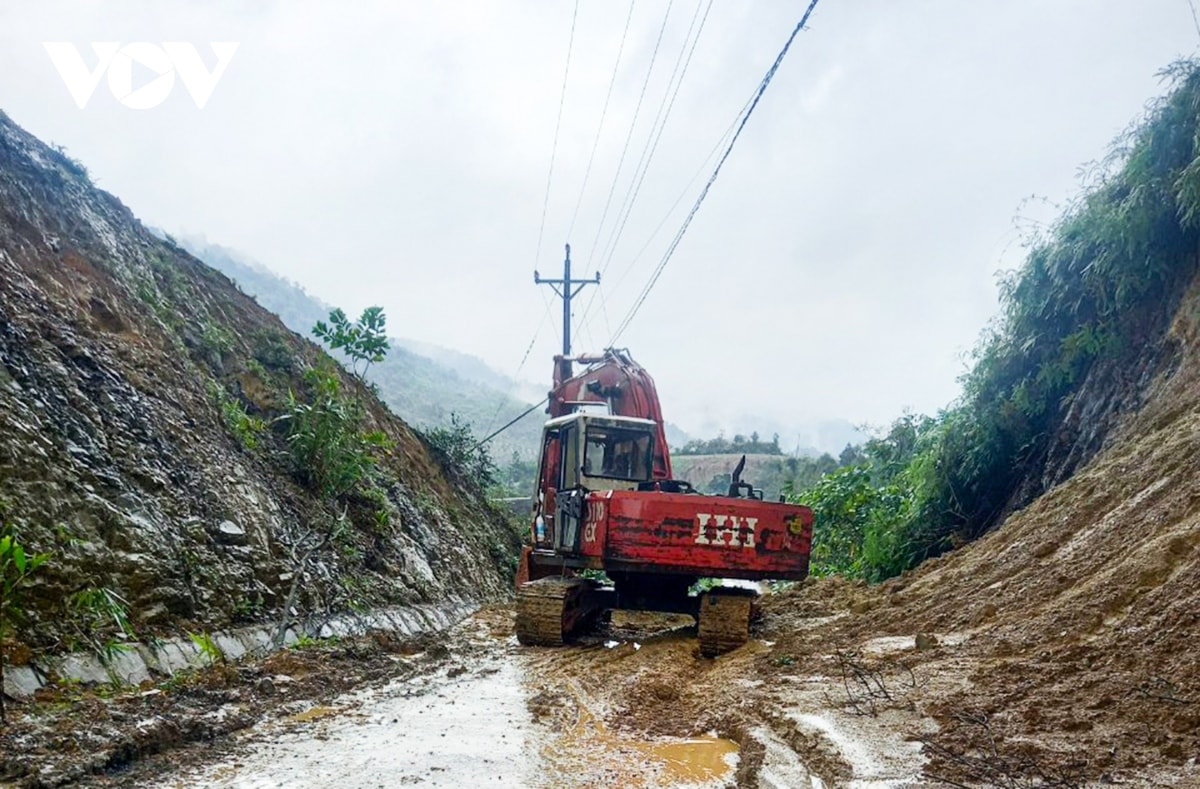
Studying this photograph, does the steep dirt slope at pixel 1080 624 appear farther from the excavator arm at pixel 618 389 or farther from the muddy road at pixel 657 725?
the excavator arm at pixel 618 389

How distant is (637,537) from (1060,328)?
5.99m

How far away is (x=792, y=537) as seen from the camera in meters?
9.50

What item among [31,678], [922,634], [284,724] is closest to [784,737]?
[922,634]

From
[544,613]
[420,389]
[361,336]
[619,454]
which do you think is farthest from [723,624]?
[420,389]

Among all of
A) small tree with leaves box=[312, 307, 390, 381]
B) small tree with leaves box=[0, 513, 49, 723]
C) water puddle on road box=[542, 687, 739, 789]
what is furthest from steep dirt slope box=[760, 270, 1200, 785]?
small tree with leaves box=[312, 307, 390, 381]

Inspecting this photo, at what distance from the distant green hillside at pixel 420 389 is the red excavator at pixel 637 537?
161 feet

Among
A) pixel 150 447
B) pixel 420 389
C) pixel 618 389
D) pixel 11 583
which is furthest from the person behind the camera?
pixel 420 389

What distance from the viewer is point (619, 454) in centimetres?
1123

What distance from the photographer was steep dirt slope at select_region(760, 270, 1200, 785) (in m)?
3.55

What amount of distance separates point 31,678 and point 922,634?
18.7 feet

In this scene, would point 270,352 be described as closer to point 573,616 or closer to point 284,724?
point 573,616

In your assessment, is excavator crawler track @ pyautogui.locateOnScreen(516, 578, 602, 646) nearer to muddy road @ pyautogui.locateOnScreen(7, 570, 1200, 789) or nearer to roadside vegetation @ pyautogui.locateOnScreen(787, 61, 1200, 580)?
muddy road @ pyautogui.locateOnScreen(7, 570, 1200, 789)

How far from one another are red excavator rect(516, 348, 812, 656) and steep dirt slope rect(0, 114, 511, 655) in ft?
7.21

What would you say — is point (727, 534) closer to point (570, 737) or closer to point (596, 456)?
point (596, 456)
